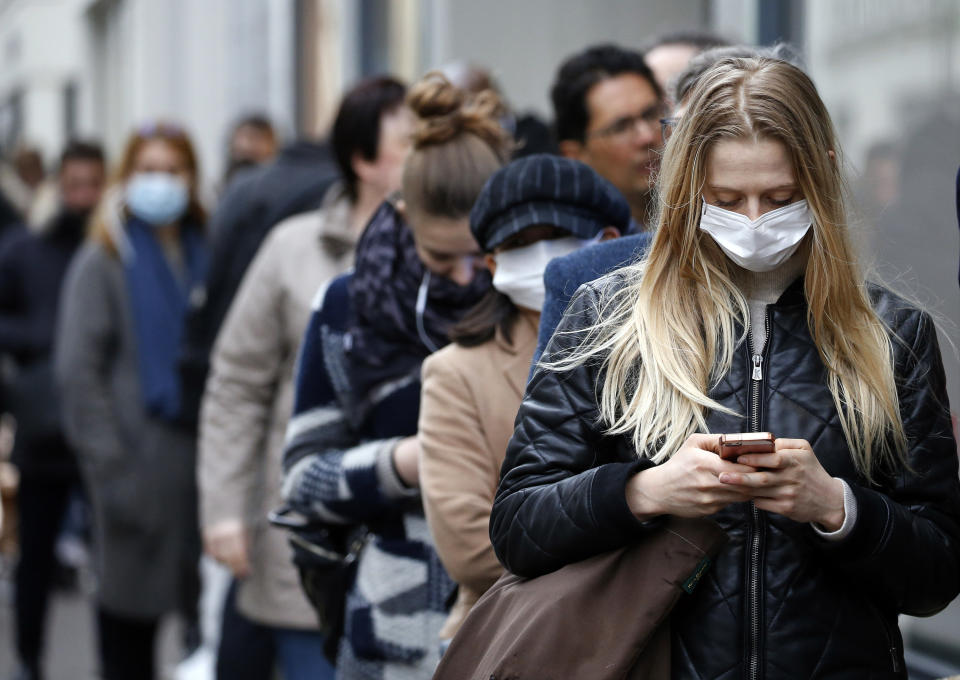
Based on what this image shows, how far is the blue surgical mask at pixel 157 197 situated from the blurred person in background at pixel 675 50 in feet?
7.56

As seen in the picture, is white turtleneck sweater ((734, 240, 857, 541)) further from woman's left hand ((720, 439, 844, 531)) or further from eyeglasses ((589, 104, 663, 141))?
eyeglasses ((589, 104, 663, 141))

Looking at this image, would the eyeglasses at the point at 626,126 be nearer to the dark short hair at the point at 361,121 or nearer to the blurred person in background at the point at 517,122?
the blurred person in background at the point at 517,122

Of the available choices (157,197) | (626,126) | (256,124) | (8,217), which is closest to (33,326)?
(8,217)

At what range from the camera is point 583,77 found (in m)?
3.78

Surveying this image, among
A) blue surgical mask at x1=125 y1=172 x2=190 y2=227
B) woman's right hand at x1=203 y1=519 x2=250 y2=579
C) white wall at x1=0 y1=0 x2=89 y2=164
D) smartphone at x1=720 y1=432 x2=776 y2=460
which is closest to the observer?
smartphone at x1=720 y1=432 x2=776 y2=460

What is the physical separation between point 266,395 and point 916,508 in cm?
234

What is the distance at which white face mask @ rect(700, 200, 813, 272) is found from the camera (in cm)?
218

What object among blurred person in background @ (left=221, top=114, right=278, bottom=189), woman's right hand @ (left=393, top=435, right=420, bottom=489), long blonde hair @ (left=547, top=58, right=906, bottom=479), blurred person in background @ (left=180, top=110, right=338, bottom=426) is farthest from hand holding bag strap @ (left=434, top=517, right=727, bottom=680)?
blurred person in background @ (left=221, top=114, right=278, bottom=189)

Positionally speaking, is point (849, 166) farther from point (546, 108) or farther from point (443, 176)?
point (546, 108)

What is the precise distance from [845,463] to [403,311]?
1281mm

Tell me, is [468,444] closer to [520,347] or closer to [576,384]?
[520,347]

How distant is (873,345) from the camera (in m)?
2.19

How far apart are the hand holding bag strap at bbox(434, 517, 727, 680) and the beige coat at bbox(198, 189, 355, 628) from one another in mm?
1990

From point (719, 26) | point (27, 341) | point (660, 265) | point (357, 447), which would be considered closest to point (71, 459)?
point (27, 341)
